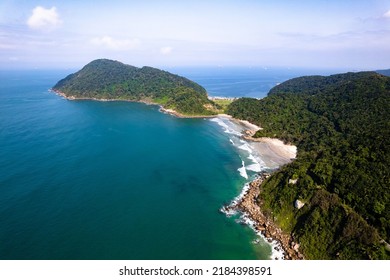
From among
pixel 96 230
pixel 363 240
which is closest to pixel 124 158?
pixel 96 230

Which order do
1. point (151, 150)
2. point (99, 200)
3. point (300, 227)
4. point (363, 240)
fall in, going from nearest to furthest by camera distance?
point (363, 240) < point (300, 227) < point (99, 200) < point (151, 150)

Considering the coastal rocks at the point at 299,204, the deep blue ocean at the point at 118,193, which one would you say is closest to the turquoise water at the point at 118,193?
the deep blue ocean at the point at 118,193

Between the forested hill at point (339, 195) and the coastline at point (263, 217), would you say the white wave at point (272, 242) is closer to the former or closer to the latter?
the coastline at point (263, 217)

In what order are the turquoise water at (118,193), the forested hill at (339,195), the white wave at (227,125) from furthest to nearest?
the white wave at (227,125) < the turquoise water at (118,193) < the forested hill at (339,195)

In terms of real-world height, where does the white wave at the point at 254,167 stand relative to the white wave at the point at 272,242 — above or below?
above

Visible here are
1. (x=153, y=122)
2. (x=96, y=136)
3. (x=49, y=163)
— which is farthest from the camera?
(x=153, y=122)

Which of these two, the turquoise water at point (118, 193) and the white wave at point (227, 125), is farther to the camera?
the white wave at point (227, 125)

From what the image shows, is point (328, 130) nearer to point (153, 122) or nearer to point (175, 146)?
point (175, 146)

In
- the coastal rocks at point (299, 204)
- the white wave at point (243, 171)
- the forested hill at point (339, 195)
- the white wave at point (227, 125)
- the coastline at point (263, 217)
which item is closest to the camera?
the forested hill at point (339, 195)

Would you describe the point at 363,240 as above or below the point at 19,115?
below
